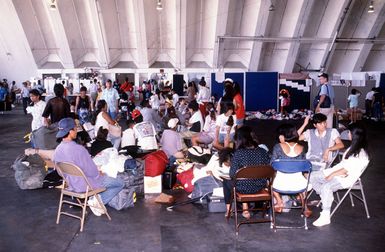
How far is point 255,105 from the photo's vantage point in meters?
17.3

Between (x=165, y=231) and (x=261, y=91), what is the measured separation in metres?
13.2

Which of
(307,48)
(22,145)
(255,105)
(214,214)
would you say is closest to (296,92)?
(255,105)

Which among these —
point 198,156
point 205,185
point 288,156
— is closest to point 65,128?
point 205,185

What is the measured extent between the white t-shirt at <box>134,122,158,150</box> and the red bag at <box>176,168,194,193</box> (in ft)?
3.81

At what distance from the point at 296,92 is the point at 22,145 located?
11.6m

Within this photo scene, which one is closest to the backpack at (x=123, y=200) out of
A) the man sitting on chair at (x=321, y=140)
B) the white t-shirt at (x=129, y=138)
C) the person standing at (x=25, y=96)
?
the white t-shirt at (x=129, y=138)

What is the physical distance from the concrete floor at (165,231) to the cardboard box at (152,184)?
12.6 inches

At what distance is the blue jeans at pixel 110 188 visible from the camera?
5516 mm

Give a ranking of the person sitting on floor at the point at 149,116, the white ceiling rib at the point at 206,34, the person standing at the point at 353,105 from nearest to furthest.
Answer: the person sitting on floor at the point at 149,116
the person standing at the point at 353,105
the white ceiling rib at the point at 206,34

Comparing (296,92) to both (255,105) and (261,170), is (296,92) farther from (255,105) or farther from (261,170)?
(261,170)

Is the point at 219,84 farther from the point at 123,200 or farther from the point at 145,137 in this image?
the point at 123,200

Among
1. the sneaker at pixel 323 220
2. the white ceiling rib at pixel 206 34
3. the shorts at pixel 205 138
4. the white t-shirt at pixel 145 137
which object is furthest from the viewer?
the white ceiling rib at pixel 206 34

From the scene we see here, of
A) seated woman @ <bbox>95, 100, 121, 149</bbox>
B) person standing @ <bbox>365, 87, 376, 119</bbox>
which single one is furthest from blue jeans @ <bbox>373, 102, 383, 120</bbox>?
seated woman @ <bbox>95, 100, 121, 149</bbox>

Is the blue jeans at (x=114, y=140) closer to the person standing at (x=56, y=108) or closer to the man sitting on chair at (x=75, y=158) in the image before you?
the person standing at (x=56, y=108)
